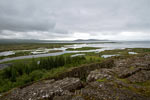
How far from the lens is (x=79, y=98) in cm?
911

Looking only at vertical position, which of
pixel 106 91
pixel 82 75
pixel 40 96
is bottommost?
pixel 82 75

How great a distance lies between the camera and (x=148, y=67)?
54.4 ft

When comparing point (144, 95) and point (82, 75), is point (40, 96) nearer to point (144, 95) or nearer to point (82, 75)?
point (144, 95)

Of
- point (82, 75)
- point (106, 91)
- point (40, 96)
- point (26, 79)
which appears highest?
point (106, 91)

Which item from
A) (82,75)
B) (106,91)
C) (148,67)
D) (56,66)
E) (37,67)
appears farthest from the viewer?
(56,66)

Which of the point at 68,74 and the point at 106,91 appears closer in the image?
the point at 106,91

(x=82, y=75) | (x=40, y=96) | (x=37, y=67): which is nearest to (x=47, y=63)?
(x=37, y=67)

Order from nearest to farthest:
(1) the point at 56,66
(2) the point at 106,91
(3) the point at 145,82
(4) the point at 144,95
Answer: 1. (4) the point at 144,95
2. (2) the point at 106,91
3. (3) the point at 145,82
4. (1) the point at 56,66

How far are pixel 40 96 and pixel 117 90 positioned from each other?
9.65 meters

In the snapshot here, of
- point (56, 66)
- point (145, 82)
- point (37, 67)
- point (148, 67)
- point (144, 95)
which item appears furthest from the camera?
point (56, 66)

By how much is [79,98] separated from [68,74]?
15.1 meters

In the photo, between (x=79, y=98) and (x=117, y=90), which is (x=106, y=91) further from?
(x=79, y=98)

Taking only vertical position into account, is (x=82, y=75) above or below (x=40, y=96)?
below

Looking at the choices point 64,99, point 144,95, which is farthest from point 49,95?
point 144,95
